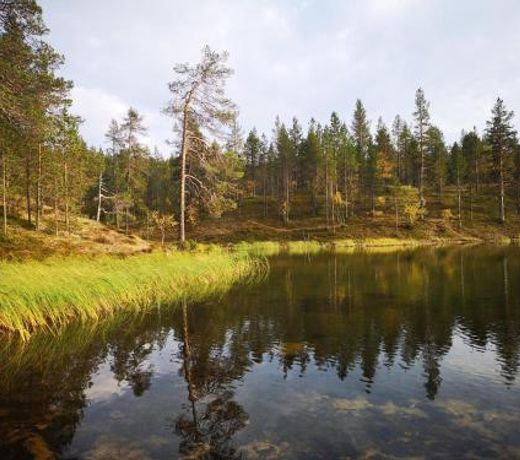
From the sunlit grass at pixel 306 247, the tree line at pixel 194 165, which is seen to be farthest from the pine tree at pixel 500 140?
the sunlit grass at pixel 306 247

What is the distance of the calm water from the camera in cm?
650

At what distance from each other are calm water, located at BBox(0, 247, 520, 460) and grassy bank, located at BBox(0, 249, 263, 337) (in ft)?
2.82

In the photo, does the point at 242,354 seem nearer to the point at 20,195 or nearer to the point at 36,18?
the point at 36,18

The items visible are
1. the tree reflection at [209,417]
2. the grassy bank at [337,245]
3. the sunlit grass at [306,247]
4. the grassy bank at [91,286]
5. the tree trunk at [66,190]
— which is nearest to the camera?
the tree reflection at [209,417]

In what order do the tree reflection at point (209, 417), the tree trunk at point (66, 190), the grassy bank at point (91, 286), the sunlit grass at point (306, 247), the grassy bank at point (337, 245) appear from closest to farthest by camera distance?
1. the tree reflection at point (209, 417)
2. the grassy bank at point (91, 286)
3. the tree trunk at point (66, 190)
4. the grassy bank at point (337, 245)
5. the sunlit grass at point (306, 247)

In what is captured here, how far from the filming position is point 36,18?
56.2 ft

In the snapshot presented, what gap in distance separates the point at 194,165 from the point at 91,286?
92.1ft

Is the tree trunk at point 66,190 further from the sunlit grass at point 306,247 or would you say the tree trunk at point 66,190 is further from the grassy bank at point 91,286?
the sunlit grass at point 306,247

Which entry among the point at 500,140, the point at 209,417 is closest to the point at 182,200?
the point at 209,417

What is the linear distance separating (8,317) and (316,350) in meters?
8.31

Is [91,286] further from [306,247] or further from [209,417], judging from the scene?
[306,247]

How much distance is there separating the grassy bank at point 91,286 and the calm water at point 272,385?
2.82 ft

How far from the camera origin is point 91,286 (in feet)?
48.5

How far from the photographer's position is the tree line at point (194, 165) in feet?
58.7
